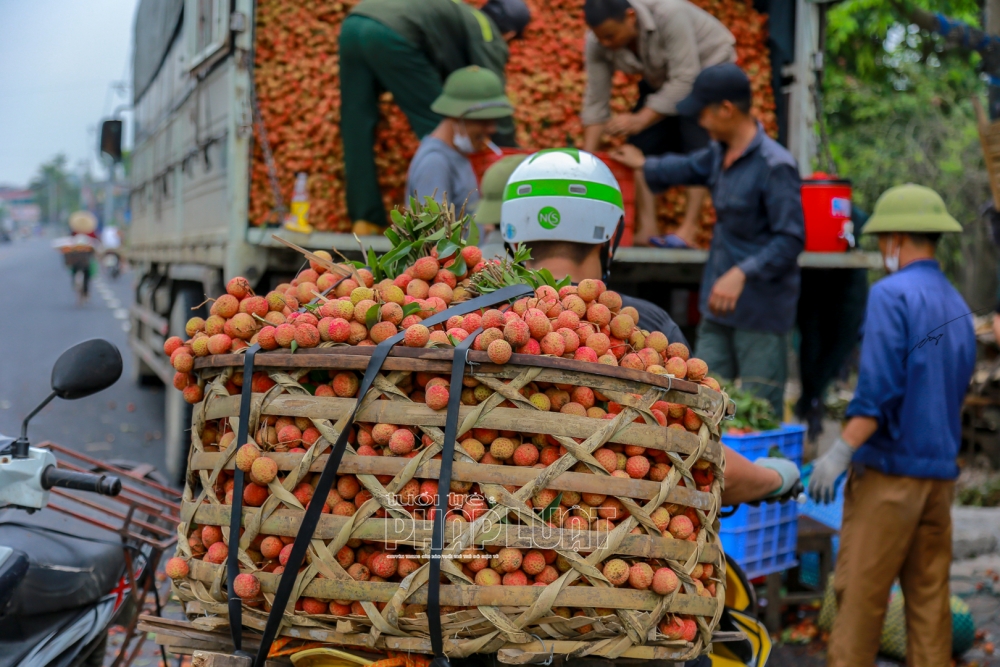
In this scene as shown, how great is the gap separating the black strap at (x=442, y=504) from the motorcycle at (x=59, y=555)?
1091 mm

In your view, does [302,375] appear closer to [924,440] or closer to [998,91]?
[924,440]

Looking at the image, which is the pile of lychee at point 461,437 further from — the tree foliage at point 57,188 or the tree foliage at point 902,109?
the tree foliage at point 57,188

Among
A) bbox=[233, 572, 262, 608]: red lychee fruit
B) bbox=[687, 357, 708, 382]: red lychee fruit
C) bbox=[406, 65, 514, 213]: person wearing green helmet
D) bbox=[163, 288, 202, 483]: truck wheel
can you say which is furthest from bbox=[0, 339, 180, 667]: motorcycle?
bbox=[163, 288, 202, 483]: truck wheel

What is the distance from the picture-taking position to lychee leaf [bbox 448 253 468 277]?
205 centimetres

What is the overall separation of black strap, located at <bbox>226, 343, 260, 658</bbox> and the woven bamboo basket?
2 centimetres

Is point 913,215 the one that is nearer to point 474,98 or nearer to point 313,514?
point 474,98

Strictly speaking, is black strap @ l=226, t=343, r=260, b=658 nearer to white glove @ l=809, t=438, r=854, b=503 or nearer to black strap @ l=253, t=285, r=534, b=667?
black strap @ l=253, t=285, r=534, b=667

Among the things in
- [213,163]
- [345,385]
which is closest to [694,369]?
[345,385]

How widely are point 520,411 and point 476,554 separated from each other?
263mm

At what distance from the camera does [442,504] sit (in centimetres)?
159

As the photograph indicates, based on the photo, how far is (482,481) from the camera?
1619mm

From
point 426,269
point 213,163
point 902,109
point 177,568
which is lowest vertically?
point 177,568

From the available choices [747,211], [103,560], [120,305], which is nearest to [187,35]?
[747,211]

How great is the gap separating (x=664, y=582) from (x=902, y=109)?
14.5 meters
